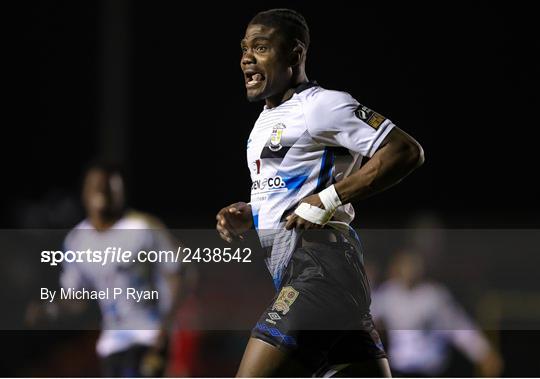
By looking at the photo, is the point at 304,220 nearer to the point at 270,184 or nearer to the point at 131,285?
the point at 270,184

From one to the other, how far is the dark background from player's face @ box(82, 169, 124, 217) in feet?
15.5

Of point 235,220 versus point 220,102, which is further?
point 220,102

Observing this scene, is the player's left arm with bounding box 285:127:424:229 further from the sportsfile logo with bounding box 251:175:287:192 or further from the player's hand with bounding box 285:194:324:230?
the sportsfile logo with bounding box 251:175:287:192

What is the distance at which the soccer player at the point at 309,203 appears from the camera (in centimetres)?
452

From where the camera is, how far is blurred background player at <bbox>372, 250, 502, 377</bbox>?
9.23m

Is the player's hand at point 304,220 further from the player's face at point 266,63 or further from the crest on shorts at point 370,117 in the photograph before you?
the player's face at point 266,63

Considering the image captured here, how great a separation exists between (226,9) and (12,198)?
404 centimetres

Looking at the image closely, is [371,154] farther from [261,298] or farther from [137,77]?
[137,77]

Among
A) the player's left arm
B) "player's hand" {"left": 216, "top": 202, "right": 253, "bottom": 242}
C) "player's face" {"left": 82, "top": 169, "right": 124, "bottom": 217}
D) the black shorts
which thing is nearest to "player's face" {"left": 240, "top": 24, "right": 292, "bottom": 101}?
"player's hand" {"left": 216, "top": 202, "right": 253, "bottom": 242}

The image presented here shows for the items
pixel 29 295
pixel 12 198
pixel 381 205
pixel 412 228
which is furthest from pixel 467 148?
pixel 29 295

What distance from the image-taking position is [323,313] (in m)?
4.56

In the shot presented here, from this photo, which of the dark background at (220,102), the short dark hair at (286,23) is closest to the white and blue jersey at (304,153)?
the short dark hair at (286,23)

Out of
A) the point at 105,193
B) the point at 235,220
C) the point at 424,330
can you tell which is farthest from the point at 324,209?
the point at 424,330

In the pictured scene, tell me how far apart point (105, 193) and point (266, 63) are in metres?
3.04
